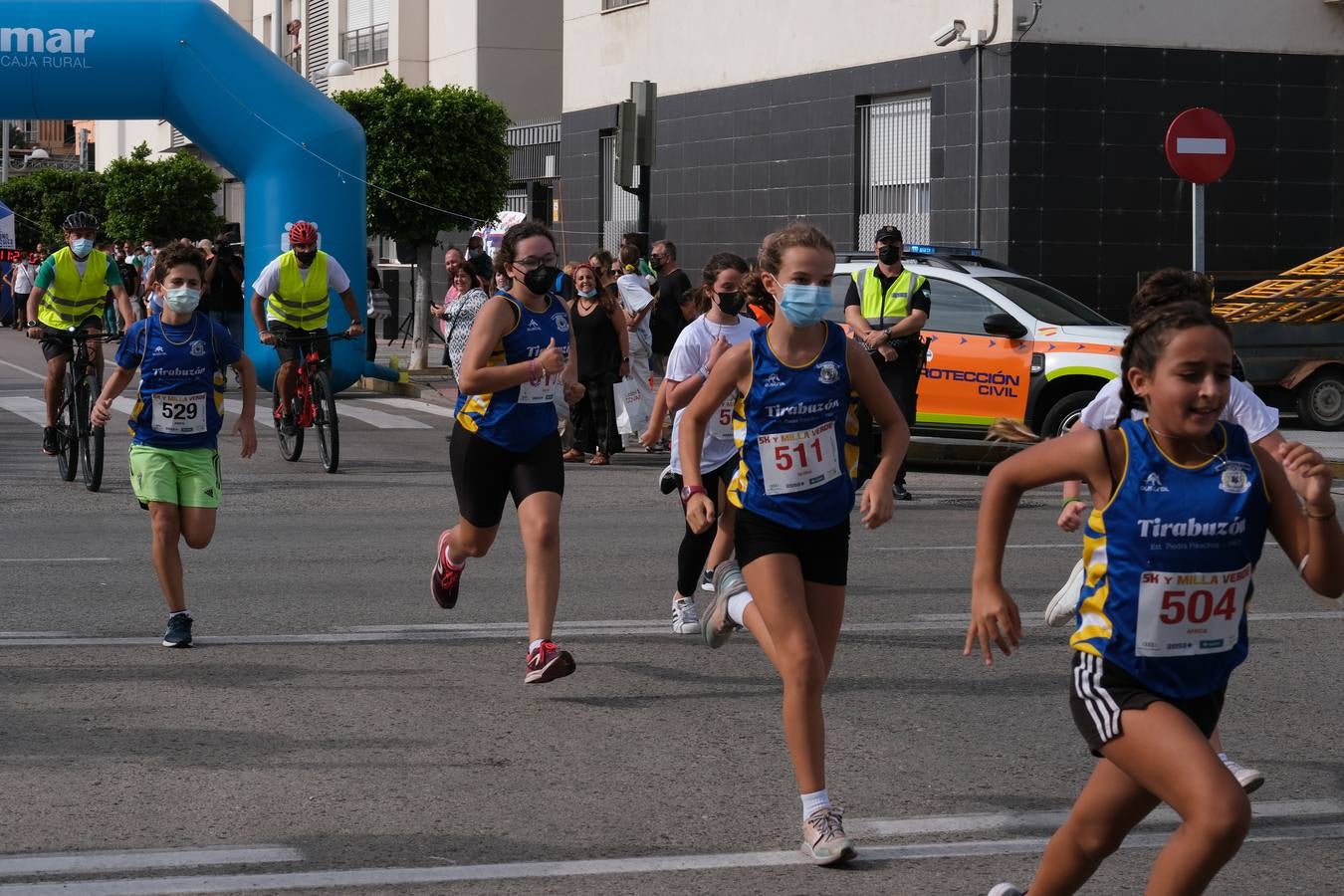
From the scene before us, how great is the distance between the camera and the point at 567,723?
22.2 feet

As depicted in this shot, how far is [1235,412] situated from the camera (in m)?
6.34

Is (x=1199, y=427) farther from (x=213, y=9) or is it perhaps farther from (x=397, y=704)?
(x=213, y=9)

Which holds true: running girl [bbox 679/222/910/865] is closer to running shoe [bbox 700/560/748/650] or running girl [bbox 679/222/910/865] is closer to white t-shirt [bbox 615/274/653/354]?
running shoe [bbox 700/560/748/650]

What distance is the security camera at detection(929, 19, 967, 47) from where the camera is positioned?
72.1 ft

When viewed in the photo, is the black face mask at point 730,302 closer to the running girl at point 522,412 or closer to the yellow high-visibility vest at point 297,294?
the running girl at point 522,412

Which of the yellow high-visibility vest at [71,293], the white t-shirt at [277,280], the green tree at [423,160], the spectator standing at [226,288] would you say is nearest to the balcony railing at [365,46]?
the green tree at [423,160]

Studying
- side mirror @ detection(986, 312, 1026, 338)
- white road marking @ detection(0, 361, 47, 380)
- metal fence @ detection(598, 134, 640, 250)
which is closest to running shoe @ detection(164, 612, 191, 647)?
side mirror @ detection(986, 312, 1026, 338)

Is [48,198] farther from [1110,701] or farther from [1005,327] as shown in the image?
[1110,701]

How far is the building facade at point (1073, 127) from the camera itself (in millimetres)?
21750

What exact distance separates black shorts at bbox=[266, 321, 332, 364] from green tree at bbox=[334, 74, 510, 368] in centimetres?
1169

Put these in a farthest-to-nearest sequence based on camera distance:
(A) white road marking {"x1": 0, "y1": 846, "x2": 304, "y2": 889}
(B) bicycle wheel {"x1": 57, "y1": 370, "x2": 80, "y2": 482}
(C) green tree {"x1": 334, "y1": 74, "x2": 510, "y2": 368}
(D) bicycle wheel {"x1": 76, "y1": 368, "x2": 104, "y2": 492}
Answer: (C) green tree {"x1": 334, "y1": 74, "x2": 510, "y2": 368}
(B) bicycle wheel {"x1": 57, "y1": 370, "x2": 80, "y2": 482}
(D) bicycle wheel {"x1": 76, "y1": 368, "x2": 104, "y2": 492}
(A) white road marking {"x1": 0, "y1": 846, "x2": 304, "y2": 889}

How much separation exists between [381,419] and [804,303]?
1488cm

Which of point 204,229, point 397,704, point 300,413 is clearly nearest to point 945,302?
point 300,413

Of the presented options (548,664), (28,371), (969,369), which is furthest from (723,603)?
(28,371)
